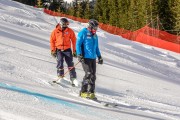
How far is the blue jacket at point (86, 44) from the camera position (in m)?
8.13

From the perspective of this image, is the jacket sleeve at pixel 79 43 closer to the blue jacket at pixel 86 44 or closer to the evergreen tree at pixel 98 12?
the blue jacket at pixel 86 44

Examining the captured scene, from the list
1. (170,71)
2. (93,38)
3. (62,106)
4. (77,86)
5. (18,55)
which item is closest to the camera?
(62,106)

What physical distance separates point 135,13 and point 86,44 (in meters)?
64.8

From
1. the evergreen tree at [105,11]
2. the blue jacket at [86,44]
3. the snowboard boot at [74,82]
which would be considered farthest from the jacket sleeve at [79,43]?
the evergreen tree at [105,11]

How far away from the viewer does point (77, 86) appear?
9.48 meters

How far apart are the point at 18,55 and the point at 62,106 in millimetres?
6331

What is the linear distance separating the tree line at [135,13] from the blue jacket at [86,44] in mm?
→ 45049

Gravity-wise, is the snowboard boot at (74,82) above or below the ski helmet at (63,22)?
below

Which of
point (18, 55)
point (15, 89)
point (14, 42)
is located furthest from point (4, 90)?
point (14, 42)

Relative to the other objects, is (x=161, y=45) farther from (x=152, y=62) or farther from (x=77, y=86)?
(x=77, y=86)

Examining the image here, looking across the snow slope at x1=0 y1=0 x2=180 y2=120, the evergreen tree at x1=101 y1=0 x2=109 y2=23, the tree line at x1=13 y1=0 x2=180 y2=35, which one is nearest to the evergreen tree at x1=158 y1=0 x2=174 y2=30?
the tree line at x1=13 y1=0 x2=180 y2=35

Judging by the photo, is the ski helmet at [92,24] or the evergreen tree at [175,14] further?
the evergreen tree at [175,14]

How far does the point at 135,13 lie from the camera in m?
71.9

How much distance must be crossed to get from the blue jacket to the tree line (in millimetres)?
45049
